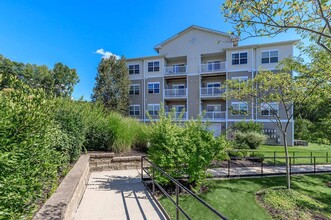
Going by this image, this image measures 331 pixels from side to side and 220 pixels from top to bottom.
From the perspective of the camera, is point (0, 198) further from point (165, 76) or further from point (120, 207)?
point (165, 76)

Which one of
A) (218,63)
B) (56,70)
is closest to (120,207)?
(218,63)

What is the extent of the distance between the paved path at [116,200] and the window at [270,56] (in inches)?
792

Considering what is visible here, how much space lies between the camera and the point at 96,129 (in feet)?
28.1

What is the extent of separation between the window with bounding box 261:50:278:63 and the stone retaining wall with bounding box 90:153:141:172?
63.3 ft

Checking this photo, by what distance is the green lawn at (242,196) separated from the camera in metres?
4.80

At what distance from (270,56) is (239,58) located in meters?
3.17

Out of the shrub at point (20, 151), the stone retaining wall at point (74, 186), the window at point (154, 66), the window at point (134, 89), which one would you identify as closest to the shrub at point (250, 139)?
the stone retaining wall at point (74, 186)

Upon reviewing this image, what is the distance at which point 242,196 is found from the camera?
5914 millimetres

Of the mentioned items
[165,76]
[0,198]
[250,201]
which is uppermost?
[165,76]

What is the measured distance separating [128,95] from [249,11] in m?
23.3

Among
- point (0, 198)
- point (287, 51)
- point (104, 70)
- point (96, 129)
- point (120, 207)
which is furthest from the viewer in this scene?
point (104, 70)

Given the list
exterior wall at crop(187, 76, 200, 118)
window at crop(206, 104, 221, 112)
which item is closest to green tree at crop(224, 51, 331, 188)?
exterior wall at crop(187, 76, 200, 118)

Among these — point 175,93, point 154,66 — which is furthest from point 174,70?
point 175,93

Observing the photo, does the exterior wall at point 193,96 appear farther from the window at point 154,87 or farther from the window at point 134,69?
the window at point 134,69
